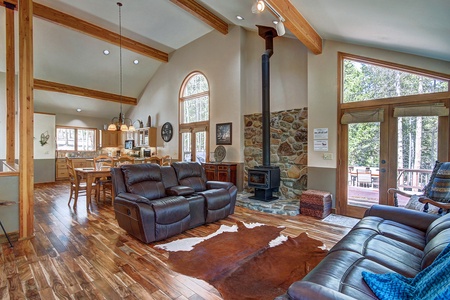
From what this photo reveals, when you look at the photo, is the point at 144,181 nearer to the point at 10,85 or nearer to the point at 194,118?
the point at 10,85

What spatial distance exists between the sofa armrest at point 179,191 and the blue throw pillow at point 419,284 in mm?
2780

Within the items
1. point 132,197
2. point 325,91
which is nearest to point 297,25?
point 325,91

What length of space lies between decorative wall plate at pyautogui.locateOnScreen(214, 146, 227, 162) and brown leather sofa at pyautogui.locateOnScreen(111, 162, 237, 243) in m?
1.92

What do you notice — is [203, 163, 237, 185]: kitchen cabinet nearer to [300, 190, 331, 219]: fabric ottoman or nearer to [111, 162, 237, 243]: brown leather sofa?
[111, 162, 237, 243]: brown leather sofa

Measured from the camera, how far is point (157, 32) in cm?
680

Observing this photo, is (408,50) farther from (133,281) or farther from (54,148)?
(54,148)

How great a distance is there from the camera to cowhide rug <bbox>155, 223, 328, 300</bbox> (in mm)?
2139

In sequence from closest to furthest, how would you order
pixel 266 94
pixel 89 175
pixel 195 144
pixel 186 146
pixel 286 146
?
1. pixel 89 175
2. pixel 266 94
3. pixel 286 146
4. pixel 195 144
5. pixel 186 146

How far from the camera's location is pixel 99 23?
633 centimetres

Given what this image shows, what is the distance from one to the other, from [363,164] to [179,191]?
11.1 feet

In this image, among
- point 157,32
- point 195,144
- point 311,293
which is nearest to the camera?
point 311,293

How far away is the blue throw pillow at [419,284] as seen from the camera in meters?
0.97

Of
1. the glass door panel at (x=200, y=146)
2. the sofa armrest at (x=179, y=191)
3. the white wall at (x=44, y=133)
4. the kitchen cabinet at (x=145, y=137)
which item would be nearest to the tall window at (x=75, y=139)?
the white wall at (x=44, y=133)

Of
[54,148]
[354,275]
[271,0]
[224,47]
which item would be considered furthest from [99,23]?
[354,275]
